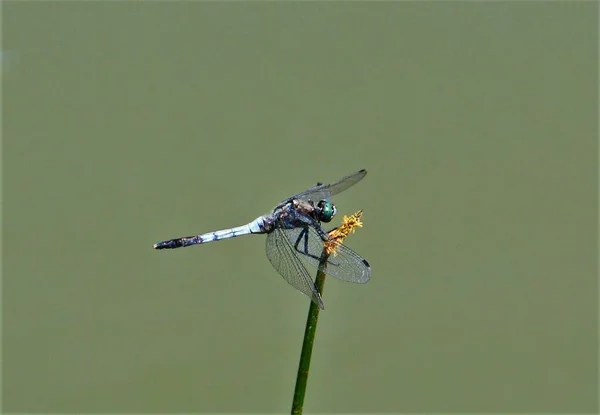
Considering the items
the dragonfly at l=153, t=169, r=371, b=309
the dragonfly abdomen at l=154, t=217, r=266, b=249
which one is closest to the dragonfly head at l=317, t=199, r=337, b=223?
the dragonfly at l=153, t=169, r=371, b=309

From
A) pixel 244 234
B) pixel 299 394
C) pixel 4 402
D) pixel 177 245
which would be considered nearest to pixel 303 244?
pixel 244 234

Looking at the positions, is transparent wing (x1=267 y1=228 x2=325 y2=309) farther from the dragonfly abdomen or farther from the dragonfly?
the dragonfly abdomen

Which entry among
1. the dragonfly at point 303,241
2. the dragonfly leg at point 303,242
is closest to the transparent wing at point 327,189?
the dragonfly at point 303,241

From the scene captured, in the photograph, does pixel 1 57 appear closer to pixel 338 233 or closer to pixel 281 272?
pixel 281 272

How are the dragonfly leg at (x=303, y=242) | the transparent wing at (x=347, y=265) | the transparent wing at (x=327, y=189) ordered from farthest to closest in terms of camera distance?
the transparent wing at (x=327, y=189) → the dragonfly leg at (x=303, y=242) → the transparent wing at (x=347, y=265)

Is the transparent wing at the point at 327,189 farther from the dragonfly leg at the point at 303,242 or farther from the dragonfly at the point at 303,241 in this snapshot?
the dragonfly leg at the point at 303,242

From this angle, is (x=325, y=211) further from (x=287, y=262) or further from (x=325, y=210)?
(x=287, y=262)

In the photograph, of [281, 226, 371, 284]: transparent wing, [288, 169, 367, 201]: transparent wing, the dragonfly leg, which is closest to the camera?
[281, 226, 371, 284]: transparent wing

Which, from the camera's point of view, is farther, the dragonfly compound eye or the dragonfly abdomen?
the dragonfly abdomen
